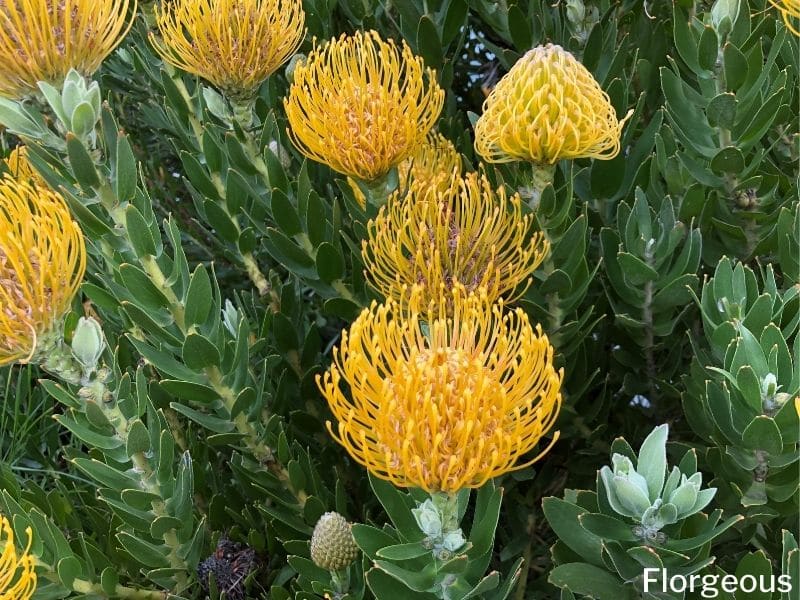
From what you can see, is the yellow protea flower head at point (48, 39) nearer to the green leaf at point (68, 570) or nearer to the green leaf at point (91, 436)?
the green leaf at point (91, 436)

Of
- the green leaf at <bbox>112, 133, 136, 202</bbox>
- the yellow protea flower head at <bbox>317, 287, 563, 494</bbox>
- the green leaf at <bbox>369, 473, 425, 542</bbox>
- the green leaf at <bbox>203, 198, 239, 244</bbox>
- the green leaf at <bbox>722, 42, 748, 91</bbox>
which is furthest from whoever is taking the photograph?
the green leaf at <bbox>203, 198, 239, 244</bbox>

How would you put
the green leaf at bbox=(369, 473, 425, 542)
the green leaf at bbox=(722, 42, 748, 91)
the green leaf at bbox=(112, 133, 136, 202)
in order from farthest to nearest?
the green leaf at bbox=(722, 42, 748, 91)
the green leaf at bbox=(112, 133, 136, 202)
the green leaf at bbox=(369, 473, 425, 542)

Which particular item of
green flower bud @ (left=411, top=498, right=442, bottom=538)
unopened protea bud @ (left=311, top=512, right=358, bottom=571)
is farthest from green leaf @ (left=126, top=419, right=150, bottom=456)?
green flower bud @ (left=411, top=498, right=442, bottom=538)

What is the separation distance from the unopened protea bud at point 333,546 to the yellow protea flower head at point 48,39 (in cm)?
61

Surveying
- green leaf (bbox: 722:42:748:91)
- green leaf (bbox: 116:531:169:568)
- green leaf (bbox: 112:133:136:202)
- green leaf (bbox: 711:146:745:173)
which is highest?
green leaf (bbox: 722:42:748:91)

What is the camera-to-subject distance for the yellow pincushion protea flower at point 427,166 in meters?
1.12

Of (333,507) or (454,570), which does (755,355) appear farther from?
(333,507)

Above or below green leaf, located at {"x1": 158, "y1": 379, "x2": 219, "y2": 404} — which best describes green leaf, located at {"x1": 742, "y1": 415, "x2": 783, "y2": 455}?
above

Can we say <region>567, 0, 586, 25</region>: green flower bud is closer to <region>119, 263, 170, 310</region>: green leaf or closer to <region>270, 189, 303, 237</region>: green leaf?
<region>270, 189, 303, 237</region>: green leaf

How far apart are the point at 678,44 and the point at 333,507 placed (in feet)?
2.69

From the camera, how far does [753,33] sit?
1.18 metres

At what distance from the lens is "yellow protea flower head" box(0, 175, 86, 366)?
0.83 metres

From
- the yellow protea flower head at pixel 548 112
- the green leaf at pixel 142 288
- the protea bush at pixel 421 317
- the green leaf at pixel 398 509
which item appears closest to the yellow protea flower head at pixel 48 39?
the protea bush at pixel 421 317

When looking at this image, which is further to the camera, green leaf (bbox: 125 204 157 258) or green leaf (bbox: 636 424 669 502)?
green leaf (bbox: 125 204 157 258)
